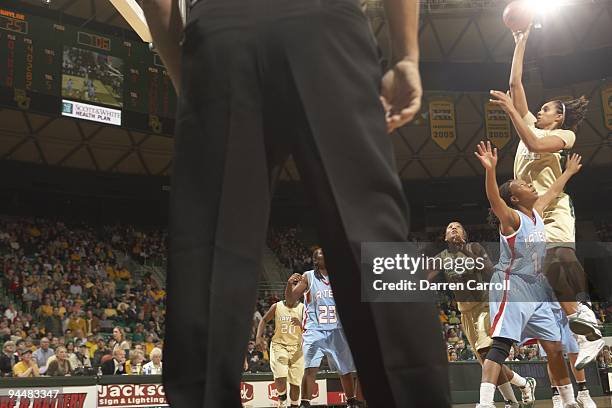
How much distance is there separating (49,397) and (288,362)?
3.60m

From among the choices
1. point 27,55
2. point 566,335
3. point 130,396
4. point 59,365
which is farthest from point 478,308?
point 27,55

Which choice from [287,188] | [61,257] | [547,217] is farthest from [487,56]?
[547,217]

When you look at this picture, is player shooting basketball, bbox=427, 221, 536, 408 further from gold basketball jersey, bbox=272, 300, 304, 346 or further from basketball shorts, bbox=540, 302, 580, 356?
gold basketball jersey, bbox=272, 300, 304, 346

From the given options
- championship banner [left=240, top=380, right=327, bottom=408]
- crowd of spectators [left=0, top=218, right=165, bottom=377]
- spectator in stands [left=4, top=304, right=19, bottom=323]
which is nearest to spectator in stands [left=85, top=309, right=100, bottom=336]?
crowd of spectators [left=0, top=218, right=165, bottom=377]

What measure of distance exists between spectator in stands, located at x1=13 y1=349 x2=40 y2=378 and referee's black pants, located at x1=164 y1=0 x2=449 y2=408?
38.1 ft

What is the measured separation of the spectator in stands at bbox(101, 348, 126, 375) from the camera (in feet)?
39.7

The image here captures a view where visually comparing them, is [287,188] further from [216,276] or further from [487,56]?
[216,276]

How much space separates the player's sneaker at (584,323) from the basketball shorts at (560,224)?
592mm

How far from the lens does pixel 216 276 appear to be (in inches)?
53.1

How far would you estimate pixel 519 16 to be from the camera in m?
6.26

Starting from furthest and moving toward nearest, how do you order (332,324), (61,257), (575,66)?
(575,66), (61,257), (332,324)

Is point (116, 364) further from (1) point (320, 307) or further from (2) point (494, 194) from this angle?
(2) point (494, 194)

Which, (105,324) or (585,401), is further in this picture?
(105,324)

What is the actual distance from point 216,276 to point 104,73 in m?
16.5
